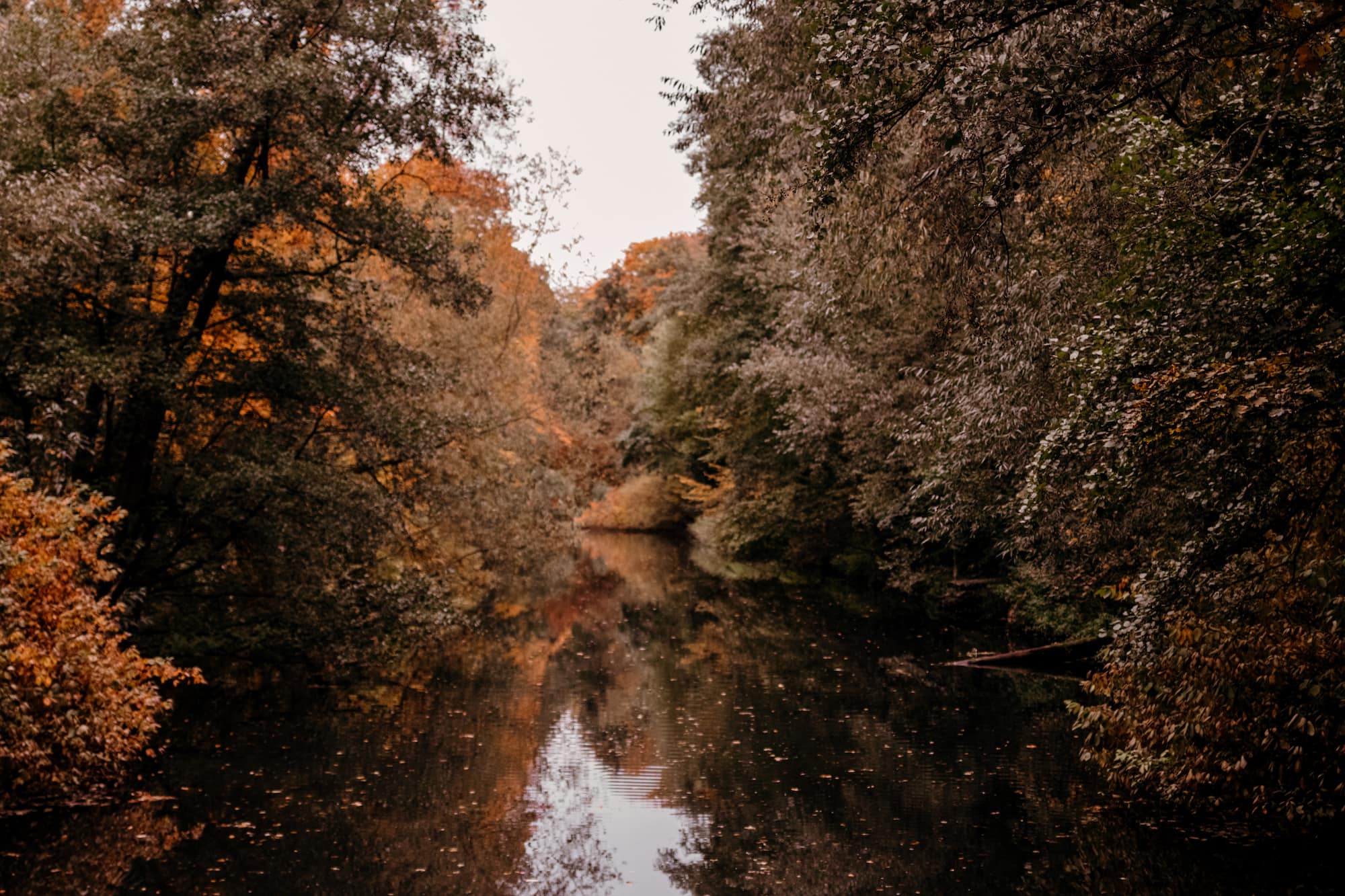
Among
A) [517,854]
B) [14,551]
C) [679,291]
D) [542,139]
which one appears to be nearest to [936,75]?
[517,854]

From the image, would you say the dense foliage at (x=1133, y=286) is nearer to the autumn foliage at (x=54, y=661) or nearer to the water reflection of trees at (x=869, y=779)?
the water reflection of trees at (x=869, y=779)

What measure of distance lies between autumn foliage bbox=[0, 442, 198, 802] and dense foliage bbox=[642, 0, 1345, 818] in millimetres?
6681

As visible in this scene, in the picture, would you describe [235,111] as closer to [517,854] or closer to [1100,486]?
[517,854]

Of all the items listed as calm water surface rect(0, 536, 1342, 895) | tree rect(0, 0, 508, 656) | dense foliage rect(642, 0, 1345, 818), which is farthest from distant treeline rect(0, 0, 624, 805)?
dense foliage rect(642, 0, 1345, 818)

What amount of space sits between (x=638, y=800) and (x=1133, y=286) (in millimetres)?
6428

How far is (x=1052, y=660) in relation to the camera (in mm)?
16766

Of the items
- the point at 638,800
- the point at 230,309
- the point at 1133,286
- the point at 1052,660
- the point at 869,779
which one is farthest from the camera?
the point at 1052,660

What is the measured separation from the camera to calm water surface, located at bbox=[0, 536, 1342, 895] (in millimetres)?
7730

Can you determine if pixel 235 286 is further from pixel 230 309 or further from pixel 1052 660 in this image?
pixel 1052 660

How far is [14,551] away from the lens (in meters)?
7.89

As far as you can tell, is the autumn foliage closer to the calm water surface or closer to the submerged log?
the calm water surface

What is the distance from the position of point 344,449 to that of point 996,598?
1367 cm

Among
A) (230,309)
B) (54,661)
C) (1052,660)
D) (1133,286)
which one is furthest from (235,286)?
(1052,660)


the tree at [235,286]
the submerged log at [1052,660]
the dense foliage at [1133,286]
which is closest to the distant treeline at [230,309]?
the tree at [235,286]
